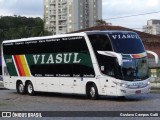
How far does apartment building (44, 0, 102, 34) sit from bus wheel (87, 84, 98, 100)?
89178mm

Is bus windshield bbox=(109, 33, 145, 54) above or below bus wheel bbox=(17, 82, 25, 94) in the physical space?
above

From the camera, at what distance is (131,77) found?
87.0 feet

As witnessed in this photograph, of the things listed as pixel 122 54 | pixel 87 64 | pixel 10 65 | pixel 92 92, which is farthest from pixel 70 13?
pixel 122 54

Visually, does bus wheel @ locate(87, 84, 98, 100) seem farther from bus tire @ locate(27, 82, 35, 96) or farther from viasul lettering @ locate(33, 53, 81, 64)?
bus tire @ locate(27, 82, 35, 96)

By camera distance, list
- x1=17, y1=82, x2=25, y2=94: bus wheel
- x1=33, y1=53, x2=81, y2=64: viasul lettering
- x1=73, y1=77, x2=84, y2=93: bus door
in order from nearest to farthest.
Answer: x1=73, y1=77, x2=84, y2=93: bus door
x1=33, y1=53, x2=81, y2=64: viasul lettering
x1=17, y1=82, x2=25, y2=94: bus wheel

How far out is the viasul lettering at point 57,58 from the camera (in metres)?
28.6

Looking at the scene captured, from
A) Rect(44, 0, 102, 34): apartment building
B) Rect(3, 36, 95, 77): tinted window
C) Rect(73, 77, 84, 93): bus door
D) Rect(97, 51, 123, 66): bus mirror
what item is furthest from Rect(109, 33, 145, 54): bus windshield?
Rect(44, 0, 102, 34): apartment building

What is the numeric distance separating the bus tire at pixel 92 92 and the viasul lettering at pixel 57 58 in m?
1.63

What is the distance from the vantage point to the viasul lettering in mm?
28625

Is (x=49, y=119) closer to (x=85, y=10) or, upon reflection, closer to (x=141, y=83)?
(x=141, y=83)

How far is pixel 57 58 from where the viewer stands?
30.0 metres

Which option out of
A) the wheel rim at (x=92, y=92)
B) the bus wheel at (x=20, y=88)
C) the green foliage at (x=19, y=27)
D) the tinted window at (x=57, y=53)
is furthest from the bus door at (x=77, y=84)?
the green foliage at (x=19, y=27)

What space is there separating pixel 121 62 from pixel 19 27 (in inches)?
3194

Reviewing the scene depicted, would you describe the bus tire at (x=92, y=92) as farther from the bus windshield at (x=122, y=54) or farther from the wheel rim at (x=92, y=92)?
the bus windshield at (x=122, y=54)
